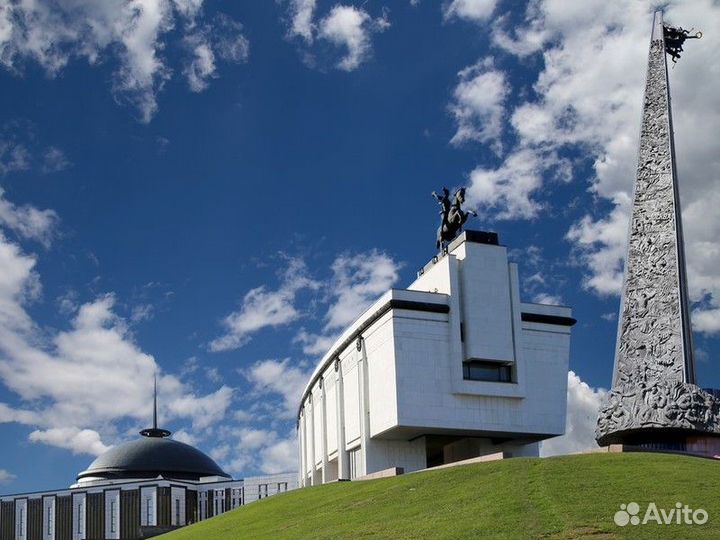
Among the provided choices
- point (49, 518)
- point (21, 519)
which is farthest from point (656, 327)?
point (21, 519)

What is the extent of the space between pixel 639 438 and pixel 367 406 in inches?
635

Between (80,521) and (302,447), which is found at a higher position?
(302,447)

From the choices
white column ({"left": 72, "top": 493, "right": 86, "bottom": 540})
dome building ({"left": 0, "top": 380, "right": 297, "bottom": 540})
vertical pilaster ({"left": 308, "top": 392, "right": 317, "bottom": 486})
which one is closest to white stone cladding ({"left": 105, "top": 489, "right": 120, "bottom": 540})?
dome building ({"left": 0, "top": 380, "right": 297, "bottom": 540})

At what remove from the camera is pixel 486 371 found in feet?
179

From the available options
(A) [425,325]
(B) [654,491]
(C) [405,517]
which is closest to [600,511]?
(B) [654,491]

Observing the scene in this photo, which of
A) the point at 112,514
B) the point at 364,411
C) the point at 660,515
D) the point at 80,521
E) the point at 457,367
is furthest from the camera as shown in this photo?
the point at 80,521

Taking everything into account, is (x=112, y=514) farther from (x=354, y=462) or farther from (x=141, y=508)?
(x=354, y=462)

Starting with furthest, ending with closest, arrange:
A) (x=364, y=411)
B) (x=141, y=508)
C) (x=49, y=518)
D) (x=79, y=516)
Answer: (x=49, y=518) < (x=79, y=516) < (x=141, y=508) < (x=364, y=411)

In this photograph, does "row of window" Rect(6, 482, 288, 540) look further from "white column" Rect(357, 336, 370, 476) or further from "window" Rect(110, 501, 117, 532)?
"white column" Rect(357, 336, 370, 476)

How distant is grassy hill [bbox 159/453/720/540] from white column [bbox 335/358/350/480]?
1945 centimetres

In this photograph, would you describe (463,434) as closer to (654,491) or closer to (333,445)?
(333,445)

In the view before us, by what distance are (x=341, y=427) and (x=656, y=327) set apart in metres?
21.5

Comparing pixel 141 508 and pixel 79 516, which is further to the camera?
pixel 79 516

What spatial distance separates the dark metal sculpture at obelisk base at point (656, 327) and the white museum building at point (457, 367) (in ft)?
22.6
